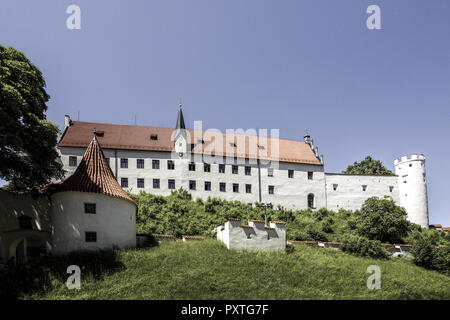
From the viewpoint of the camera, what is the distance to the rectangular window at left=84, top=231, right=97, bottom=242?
20734 mm

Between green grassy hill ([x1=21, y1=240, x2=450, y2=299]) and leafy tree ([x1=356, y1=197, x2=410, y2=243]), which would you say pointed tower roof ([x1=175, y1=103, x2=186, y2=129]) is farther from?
green grassy hill ([x1=21, y1=240, x2=450, y2=299])

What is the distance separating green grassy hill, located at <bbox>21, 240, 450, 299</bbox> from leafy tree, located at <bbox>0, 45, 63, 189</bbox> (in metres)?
6.72

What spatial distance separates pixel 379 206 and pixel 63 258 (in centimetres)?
2703

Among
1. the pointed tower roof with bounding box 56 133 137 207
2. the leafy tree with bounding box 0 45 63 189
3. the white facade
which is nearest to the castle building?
the pointed tower roof with bounding box 56 133 137 207

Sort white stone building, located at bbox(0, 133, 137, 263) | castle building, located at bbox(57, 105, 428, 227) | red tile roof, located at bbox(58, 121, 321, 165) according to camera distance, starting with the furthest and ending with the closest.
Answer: red tile roof, located at bbox(58, 121, 321, 165), castle building, located at bbox(57, 105, 428, 227), white stone building, located at bbox(0, 133, 137, 263)

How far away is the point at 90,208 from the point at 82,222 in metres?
0.86

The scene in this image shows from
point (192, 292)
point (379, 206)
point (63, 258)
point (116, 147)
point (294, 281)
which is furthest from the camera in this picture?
point (116, 147)

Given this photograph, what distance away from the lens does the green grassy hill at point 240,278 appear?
15891 millimetres

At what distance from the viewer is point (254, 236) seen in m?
22.5

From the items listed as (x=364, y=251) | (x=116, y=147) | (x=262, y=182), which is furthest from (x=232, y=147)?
(x=364, y=251)

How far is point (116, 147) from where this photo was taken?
144 ft
